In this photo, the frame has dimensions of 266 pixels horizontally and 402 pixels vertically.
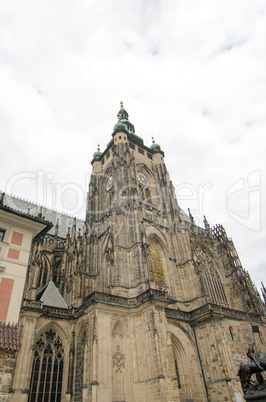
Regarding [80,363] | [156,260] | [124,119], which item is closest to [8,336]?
[80,363]

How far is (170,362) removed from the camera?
664 inches

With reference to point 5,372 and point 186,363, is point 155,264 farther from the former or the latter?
point 5,372

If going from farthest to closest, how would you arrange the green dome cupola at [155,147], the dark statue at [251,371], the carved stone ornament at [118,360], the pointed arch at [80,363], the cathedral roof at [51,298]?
the green dome cupola at [155,147]
the cathedral roof at [51,298]
the pointed arch at [80,363]
the carved stone ornament at [118,360]
the dark statue at [251,371]

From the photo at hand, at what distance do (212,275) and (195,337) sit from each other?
8.28 meters

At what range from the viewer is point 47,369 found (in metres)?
17.8

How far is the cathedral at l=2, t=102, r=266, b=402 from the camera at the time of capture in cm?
1673

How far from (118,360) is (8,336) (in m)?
9.54

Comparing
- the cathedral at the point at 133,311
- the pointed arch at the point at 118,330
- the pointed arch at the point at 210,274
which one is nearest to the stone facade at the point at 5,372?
the cathedral at the point at 133,311

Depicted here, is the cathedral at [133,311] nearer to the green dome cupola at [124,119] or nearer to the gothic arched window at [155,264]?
the gothic arched window at [155,264]

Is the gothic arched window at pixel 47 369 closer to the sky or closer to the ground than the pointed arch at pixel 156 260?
closer to the ground

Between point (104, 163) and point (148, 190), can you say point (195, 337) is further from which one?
point (104, 163)

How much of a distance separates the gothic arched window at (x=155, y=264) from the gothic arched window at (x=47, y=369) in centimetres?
875

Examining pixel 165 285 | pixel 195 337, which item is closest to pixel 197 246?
pixel 165 285

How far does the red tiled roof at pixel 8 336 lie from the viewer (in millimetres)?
9734
